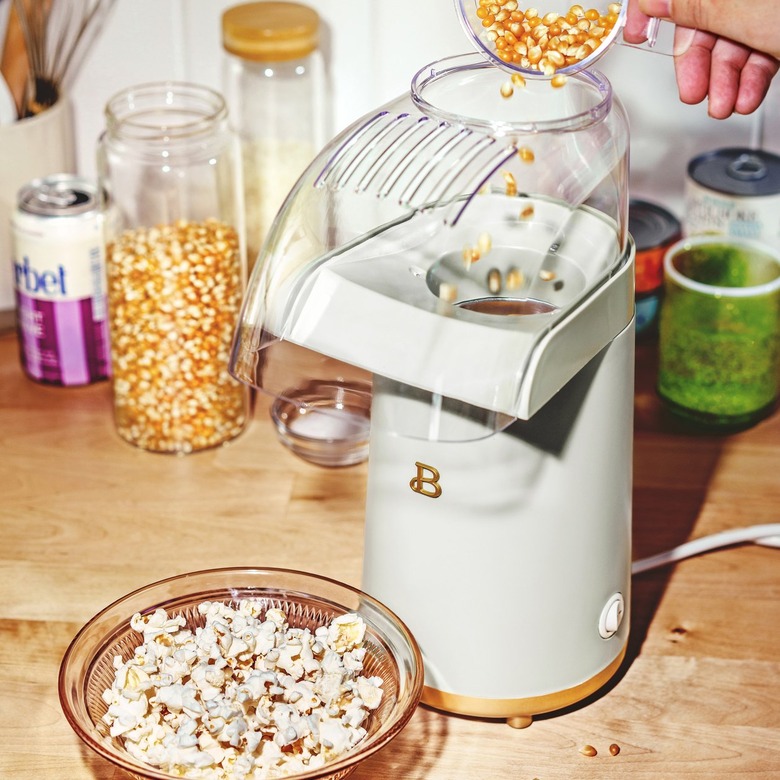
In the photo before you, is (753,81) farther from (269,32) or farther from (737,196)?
(269,32)

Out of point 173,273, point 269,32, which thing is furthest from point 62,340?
point 269,32

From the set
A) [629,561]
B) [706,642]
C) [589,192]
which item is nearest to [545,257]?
[589,192]

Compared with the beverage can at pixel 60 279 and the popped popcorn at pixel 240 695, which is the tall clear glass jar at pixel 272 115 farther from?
the popped popcorn at pixel 240 695

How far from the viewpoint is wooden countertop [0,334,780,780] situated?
0.79 metres

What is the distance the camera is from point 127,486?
1.04 meters

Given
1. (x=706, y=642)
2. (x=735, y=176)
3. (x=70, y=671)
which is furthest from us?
(x=735, y=176)

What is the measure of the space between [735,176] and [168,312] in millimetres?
510

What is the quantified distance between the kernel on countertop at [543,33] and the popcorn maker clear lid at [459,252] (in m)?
0.02

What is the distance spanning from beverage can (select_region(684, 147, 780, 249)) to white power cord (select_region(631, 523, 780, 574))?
302mm

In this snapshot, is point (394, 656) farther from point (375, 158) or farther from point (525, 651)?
point (375, 158)

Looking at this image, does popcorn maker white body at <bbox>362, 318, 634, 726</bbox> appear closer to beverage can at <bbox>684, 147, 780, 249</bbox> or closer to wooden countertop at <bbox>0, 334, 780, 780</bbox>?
wooden countertop at <bbox>0, 334, 780, 780</bbox>

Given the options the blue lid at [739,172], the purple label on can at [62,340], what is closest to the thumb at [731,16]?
the blue lid at [739,172]

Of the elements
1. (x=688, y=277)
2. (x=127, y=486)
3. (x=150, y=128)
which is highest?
(x=150, y=128)

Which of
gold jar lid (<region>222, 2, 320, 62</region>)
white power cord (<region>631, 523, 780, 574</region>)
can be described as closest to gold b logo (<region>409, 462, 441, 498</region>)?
white power cord (<region>631, 523, 780, 574</region>)
